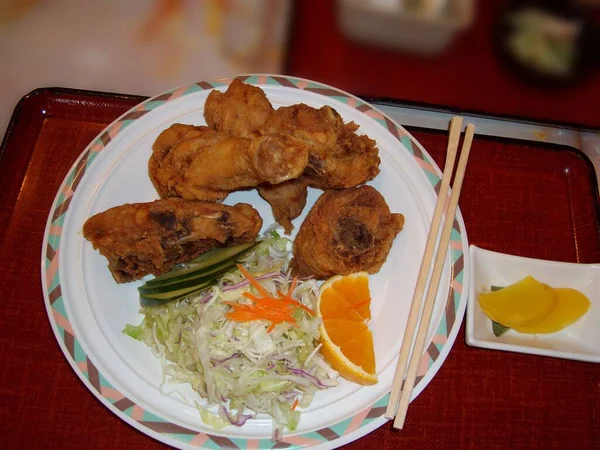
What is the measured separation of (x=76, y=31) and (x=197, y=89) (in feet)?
4.60

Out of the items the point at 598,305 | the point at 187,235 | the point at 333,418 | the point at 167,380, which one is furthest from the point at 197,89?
the point at 598,305

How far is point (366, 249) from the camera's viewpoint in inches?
98.6

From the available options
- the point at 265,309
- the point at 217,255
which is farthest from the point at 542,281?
the point at 217,255

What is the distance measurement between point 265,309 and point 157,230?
657mm

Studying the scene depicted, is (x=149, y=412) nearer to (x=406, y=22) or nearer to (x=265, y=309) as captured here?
(x=265, y=309)

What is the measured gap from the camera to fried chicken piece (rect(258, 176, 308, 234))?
2.66 metres

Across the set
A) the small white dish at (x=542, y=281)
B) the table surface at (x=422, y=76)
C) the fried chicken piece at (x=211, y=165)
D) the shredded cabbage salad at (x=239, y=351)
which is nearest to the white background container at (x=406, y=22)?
the table surface at (x=422, y=76)

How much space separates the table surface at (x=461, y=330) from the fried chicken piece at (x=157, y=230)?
49cm

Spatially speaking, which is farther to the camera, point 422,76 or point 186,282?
point 422,76

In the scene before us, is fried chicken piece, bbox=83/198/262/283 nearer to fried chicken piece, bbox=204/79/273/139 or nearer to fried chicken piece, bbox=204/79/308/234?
fried chicken piece, bbox=204/79/308/234

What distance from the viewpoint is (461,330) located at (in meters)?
2.72

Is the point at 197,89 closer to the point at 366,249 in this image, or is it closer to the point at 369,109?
the point at 369,109

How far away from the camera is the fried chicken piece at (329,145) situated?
98.3 inches

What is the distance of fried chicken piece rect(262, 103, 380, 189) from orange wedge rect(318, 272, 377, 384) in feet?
1.66
